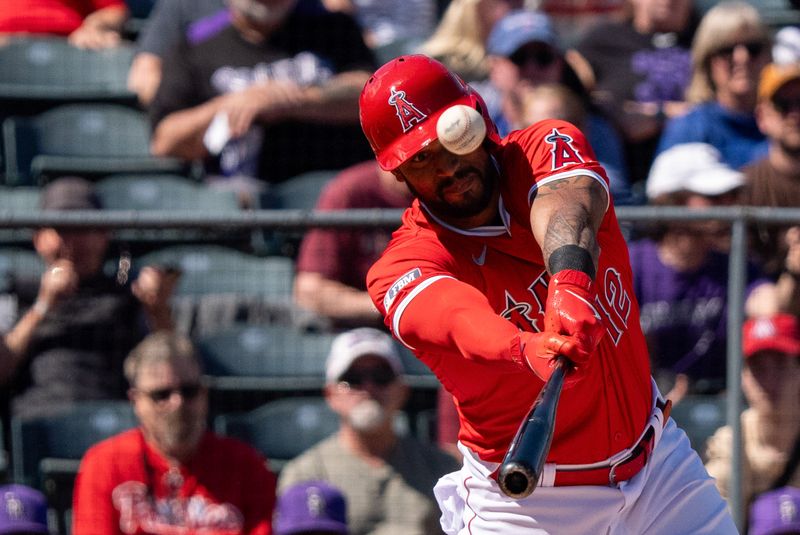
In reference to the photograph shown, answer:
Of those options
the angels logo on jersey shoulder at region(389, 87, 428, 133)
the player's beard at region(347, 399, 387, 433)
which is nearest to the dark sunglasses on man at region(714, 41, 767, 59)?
the player's beard at region(347, 399, 387, 433)

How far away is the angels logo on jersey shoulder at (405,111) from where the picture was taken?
303 cm

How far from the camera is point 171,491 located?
15.0ft

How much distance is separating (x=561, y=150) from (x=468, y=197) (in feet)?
0.80

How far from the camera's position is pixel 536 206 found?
296 cm

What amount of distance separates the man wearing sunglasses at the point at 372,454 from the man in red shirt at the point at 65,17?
295 centimetres

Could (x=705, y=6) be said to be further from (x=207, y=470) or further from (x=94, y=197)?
(x=207, y=470)

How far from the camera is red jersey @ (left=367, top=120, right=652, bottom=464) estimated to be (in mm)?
3064

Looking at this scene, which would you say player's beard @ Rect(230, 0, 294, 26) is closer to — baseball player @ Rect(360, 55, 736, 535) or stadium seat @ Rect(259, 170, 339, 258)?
stadium seat @ Rect(259, 170, 339, 258)

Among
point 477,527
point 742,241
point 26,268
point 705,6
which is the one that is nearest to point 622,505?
point 477,527

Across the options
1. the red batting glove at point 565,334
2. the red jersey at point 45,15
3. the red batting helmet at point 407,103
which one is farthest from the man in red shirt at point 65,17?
the red batting glove at point 565,334

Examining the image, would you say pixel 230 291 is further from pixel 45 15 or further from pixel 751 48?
pixel 45 15

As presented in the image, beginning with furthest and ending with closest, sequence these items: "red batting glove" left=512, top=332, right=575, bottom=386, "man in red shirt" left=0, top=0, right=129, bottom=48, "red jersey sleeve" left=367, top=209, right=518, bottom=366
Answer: "man in red shirt" left=0, top=0, right=129, bottom=48, "red jersey sleeve" left=367, top=209, right=518, bottom=366, "red batting glove" left=512, top=332, right=575, bottom=386

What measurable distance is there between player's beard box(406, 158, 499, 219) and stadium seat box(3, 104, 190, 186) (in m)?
3.28

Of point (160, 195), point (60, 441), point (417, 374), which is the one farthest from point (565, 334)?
point (160, 195)
